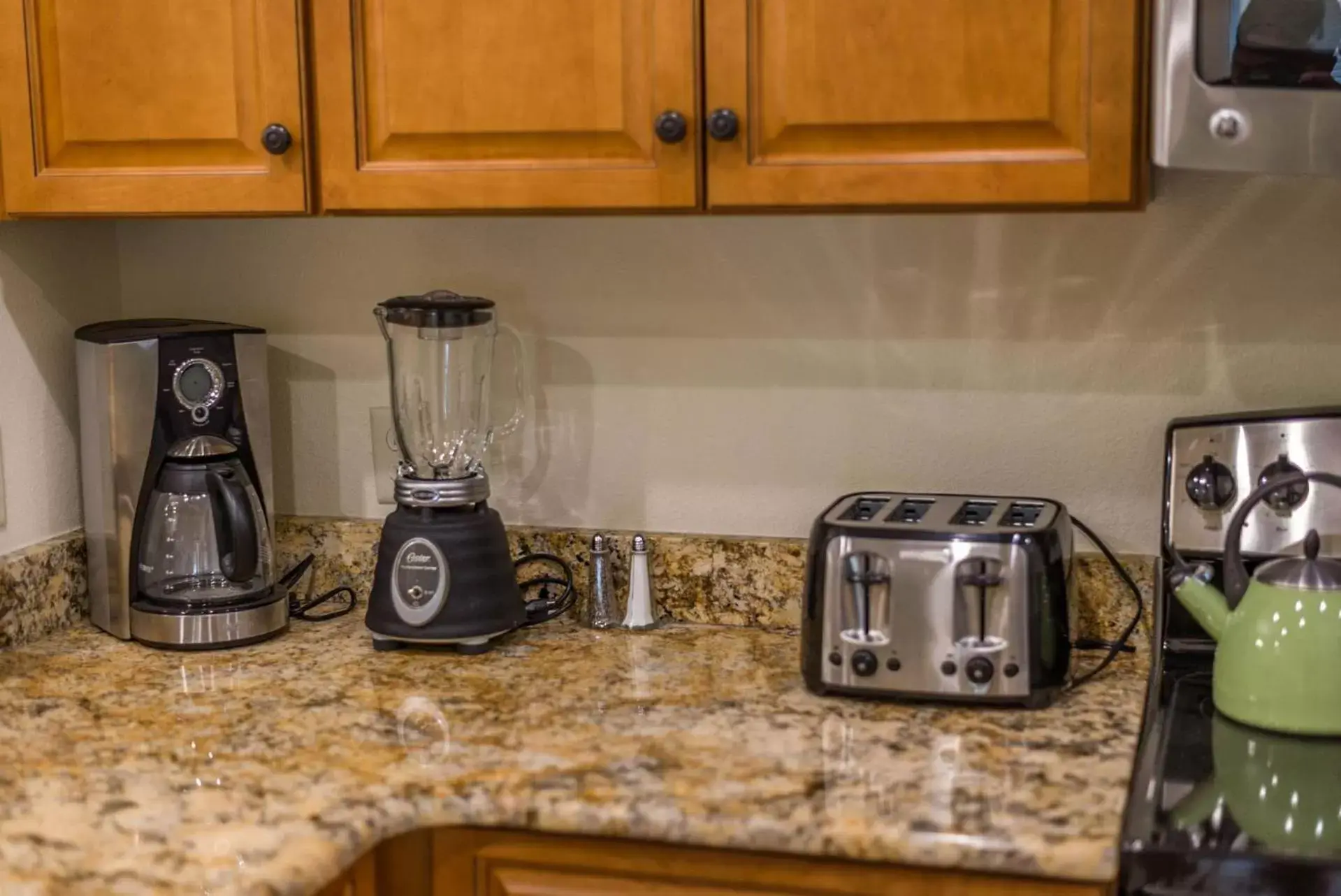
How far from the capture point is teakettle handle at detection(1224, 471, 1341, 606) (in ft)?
5.17

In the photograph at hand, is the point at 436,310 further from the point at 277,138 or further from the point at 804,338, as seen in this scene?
the point at 804,338

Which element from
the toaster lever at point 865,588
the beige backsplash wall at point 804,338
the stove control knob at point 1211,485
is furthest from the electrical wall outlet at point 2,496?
the stove control knob at point 1211,485

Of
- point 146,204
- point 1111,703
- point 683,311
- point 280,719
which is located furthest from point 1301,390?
point 146,204

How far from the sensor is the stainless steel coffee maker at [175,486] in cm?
188

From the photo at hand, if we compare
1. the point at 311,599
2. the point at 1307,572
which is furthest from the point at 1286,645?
the point at 311,599

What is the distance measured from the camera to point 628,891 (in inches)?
55.9

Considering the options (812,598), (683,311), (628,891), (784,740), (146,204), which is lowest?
(628,891)

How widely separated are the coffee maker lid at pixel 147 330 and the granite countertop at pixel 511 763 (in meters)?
0.39

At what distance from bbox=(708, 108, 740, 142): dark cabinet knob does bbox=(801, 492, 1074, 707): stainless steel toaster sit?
425mm

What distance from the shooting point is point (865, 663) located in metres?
1.62

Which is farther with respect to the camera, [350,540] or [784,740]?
[350,540]

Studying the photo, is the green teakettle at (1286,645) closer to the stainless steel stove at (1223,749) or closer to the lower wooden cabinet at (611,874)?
the stainless steel stove at (1223,749)

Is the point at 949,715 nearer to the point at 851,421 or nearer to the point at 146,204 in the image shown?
the point at 851,421

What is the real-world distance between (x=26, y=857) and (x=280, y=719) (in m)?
0.37
